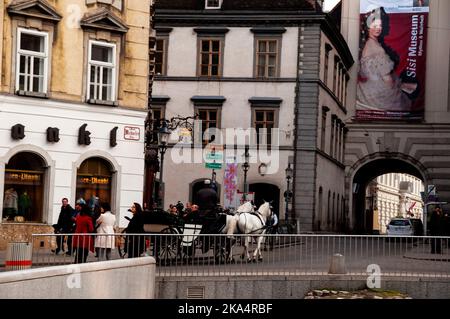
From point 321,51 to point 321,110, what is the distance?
3.29 m

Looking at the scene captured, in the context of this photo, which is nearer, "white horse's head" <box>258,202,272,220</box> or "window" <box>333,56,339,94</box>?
"white horse's head" <box>258,202,272,220</box>

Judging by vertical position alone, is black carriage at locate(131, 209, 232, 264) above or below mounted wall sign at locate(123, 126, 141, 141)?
below

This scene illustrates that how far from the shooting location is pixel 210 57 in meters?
67.0

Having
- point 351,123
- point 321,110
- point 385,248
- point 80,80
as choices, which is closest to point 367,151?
Result: point 351,123

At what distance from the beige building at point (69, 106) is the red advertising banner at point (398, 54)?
37684 mm

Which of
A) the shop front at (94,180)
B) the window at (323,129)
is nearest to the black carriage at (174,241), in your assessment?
the shop front at (94,180)

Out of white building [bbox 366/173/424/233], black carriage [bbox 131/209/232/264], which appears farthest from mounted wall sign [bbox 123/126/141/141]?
white building [bbox 366/173/424/233]

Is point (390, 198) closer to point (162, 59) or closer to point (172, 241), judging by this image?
point (162, 59)

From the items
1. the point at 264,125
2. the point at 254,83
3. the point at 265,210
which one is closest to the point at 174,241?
the point at 265,210

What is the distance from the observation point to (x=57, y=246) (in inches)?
991

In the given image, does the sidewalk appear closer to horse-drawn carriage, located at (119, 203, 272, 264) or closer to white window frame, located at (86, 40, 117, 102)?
horse-drawn carriage, located at (119, 203, 272, 264)

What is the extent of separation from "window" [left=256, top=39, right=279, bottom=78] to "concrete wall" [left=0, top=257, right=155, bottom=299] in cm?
4226

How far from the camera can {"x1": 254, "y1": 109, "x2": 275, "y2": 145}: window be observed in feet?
215

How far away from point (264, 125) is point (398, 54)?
13110 mm
